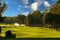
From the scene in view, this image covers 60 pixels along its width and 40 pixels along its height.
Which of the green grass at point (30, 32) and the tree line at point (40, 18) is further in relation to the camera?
the tree line at point (40, 18)

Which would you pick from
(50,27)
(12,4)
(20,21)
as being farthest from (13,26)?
(50,27)

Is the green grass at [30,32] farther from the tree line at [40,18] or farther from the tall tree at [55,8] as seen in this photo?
the tall tree at [55,8]

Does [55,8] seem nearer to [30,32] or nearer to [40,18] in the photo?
[40,18]

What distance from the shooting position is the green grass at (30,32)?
8.42m

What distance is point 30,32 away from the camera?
8.44 meters

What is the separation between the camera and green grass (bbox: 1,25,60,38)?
8.42 metres

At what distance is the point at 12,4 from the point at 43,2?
153cm

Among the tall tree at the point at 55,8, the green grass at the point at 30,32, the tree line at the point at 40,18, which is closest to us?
the green grass at the point at 30,32

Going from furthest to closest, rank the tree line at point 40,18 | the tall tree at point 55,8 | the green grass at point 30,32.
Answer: the tall tree at point 55,8
the tree line at point 40,18
the green grass at point 30,32

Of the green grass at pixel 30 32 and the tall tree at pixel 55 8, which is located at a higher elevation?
the tall tree at pixel 55 8

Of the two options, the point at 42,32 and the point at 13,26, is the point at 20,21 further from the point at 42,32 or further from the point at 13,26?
the point at 42,32

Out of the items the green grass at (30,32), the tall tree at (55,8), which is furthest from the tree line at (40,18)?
the green grass at (30,32)

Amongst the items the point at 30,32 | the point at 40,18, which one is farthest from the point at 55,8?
the point at 30,32

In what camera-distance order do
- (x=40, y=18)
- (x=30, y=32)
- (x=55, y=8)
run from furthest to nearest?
(x=55, y=8) → (x=40, y=18) → (x=30, y=32)
